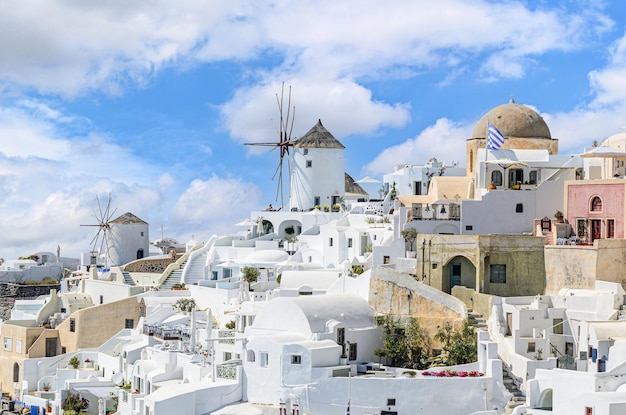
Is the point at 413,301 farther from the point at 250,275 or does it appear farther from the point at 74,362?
the point at 74,362

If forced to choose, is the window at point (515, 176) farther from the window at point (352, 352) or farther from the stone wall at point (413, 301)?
the window at point (352, 352)

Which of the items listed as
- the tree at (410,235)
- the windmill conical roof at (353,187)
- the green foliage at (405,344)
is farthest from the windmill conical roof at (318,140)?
the green foliage at (405,344)

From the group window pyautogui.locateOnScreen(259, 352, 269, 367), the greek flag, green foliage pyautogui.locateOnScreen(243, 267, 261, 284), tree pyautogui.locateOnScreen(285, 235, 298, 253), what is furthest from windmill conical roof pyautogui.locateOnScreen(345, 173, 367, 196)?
window pyautogui.locateOnScreen(259, 352, 269, 367)

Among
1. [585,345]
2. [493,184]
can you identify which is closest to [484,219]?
[493,184]

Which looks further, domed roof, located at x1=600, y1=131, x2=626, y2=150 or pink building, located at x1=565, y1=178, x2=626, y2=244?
domed roof, located at x1=600, y1=131, x2=626, y2=150

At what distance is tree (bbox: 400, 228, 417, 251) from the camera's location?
36938 millimetres

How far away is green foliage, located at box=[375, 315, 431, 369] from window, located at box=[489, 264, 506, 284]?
3616 millimetres

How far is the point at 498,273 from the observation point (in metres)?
34.2

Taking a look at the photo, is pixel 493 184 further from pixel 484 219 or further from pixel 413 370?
pixel 413 370

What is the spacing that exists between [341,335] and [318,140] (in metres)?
24.0

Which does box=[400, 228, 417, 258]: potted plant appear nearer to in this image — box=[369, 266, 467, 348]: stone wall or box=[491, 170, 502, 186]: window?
box=[369, 266, 467, 348]: stone wall

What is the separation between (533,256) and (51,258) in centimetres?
5160

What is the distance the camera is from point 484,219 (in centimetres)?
3644

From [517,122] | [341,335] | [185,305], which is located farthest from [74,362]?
[517,122]
